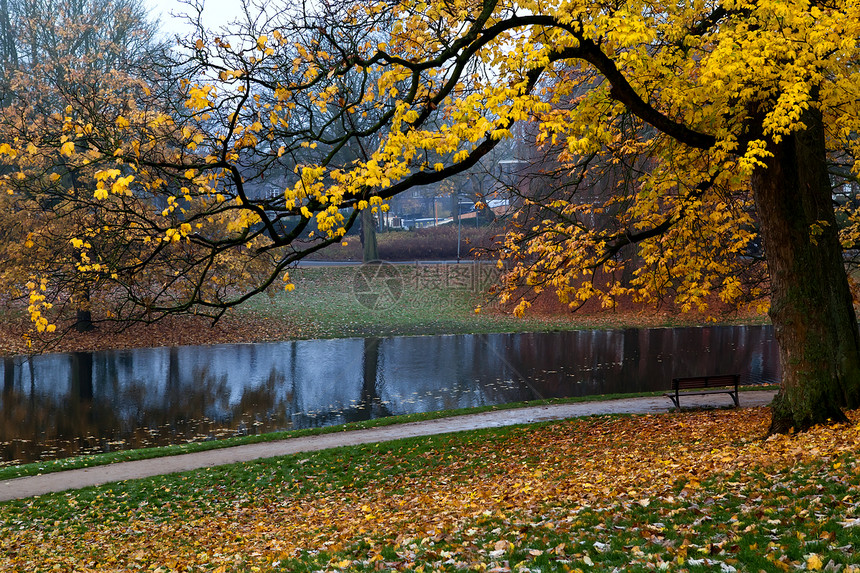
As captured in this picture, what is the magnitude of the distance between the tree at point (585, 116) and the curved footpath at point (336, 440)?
3.51 m

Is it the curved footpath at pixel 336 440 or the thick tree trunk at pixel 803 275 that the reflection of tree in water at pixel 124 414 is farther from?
the thick tree trunk at pixel 803 275

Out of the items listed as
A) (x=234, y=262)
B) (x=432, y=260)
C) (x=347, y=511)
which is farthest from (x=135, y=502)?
(x=432, y=260)

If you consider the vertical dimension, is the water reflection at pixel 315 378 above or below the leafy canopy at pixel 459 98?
below

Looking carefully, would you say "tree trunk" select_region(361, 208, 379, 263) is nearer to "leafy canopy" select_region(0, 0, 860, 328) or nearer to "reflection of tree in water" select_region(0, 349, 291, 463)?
"reflection of tree in water" select_region(0, 349, 291, 463)

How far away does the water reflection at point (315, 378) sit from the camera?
15.1 m

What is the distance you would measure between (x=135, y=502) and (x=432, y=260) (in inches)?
1500

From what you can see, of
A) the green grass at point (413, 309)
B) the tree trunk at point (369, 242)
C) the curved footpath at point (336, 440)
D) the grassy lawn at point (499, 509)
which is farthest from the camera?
the tree trunk at point (369, 242)

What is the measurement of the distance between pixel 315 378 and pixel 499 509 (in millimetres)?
14185

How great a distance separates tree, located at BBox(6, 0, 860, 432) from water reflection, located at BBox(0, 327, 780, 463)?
22.5ft

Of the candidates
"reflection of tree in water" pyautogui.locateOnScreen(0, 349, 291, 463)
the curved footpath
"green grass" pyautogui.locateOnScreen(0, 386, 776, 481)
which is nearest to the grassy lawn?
the curved footpath

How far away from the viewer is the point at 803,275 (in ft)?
30.1

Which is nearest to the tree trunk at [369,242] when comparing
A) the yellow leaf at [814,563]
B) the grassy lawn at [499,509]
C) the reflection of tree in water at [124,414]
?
the reflection of tree in water at [124,414]

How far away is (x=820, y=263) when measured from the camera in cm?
924

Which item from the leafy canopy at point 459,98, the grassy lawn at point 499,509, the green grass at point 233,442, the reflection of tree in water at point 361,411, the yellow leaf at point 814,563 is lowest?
the reflection of tree in water at point 361,411
